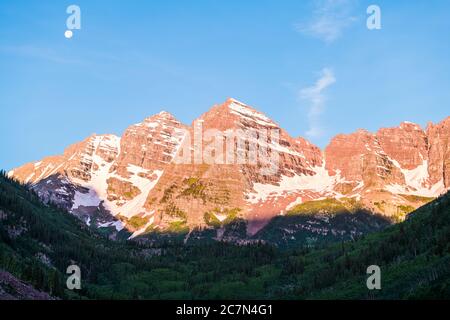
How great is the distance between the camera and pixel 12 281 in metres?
158
